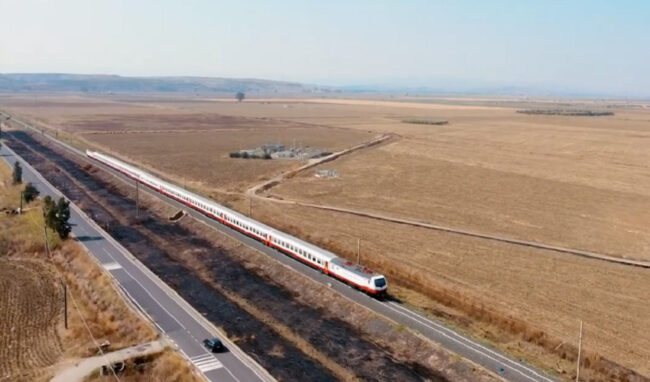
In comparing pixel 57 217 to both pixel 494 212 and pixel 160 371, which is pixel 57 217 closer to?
pixel 160 371

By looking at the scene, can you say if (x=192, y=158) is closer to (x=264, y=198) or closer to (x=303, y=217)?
(x=264, y=198)

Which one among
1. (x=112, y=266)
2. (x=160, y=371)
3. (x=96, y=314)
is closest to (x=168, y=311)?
(x=96, y=314)

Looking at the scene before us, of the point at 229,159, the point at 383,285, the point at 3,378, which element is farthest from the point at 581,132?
the point at 3,378

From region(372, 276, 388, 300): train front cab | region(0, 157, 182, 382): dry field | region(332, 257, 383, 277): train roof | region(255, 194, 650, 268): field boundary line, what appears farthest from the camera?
region(255, 194, 650, 268): field boundary line

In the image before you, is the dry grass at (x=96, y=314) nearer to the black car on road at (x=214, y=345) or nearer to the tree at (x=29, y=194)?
the black car on road at (x=214, y=345)

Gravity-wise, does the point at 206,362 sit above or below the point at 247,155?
below

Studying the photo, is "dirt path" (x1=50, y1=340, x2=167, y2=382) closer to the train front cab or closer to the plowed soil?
the plowed soil

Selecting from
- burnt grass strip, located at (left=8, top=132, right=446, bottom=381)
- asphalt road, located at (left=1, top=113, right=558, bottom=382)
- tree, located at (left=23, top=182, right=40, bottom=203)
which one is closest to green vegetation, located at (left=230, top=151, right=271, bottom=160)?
burnt grass strip, located at (left=8, top=132, right=446, bottom=381)
